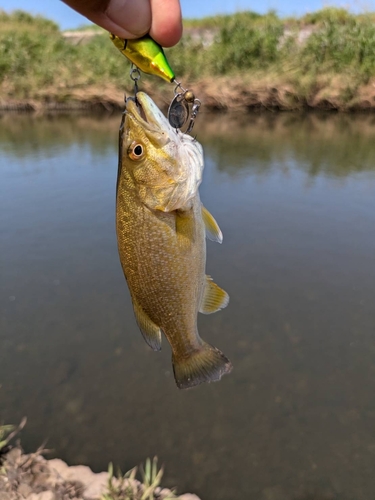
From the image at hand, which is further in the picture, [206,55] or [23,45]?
[23,45]

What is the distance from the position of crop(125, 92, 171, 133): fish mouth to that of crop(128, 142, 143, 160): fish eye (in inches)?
2.7

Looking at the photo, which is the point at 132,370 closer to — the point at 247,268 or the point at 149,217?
the point at 247,268

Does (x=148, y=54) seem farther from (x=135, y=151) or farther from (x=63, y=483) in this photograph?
(x=63, y=483)

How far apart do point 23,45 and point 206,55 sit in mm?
10089

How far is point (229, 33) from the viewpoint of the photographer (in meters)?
20.9

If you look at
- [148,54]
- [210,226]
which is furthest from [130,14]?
[210,226]

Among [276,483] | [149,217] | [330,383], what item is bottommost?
[276,483]

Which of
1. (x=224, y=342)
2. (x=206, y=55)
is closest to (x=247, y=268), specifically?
(x=224, y=342)

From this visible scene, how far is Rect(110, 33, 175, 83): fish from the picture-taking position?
4.46 ft

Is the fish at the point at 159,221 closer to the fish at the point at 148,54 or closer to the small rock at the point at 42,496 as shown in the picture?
the fish at the point at 148,54

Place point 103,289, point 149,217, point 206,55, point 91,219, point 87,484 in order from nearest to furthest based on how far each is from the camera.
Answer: point 149,217, point 87,484, point 103,289, point 91,219, point 206,55

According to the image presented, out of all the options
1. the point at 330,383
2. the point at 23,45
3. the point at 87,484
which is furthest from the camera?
the point at 23,45

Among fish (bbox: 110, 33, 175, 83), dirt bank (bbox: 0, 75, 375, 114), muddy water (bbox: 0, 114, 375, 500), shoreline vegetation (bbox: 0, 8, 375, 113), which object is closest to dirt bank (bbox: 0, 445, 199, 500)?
muddy water (bbox: 0, 114, 375, 500)

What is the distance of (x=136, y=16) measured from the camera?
1.29 meters
